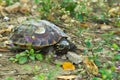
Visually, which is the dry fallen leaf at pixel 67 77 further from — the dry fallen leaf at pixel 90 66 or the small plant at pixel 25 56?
the small plant at pixel 25 56

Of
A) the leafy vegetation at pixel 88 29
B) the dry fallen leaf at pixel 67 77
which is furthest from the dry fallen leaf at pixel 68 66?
the dry fallen leaf at pixel 67 77

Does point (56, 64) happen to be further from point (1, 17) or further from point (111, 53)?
point (1, 17)

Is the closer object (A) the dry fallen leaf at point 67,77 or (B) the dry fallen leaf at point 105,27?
(A) the dry fallen leaf at point 67,77

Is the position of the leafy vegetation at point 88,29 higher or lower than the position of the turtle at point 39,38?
lower

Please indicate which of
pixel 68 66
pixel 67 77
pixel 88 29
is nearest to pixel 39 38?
pixel 68 66

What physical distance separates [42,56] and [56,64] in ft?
0.72

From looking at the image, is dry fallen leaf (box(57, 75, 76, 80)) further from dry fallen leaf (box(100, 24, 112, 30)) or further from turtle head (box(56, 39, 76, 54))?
dry fallen leaf (box(100, 24, 112, 30))

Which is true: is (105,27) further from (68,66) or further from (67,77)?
(67,77)

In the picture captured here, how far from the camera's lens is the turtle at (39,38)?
447 cm

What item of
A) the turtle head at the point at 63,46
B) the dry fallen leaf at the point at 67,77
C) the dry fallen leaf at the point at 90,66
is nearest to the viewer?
the dry fallen leaf at the point at 67,77

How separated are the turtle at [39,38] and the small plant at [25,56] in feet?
0.22

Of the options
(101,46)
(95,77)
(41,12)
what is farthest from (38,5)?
(95,77)

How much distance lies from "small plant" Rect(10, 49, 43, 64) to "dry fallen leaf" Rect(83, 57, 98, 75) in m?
0.52

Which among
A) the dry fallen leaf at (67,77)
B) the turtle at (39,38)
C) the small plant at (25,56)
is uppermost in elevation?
the turtle at (39,38)
